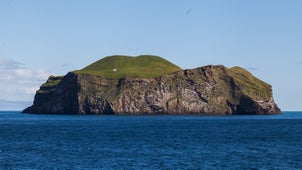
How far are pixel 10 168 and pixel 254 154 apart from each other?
1345 inches

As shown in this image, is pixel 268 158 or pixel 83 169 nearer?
pixel 83 169

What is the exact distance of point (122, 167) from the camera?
62.7 metres

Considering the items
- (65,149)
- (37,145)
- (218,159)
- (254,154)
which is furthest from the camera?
(37,145)

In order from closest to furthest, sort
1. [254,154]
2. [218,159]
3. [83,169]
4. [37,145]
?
[83,169] → [218,159] → [254,154] → [37,145]

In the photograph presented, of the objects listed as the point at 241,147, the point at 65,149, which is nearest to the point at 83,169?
the point at 65,149

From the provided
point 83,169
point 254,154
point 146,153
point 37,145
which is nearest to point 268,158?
point 254,154

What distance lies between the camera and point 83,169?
201 feet

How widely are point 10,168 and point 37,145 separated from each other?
3015cm

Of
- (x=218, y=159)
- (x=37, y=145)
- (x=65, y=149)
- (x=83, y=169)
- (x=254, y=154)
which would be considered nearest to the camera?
(x=83, y=169)

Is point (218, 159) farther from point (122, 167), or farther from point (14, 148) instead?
point (14, 148)

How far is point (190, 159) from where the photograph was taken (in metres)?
70.8

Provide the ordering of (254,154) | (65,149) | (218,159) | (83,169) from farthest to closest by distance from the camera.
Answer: (65,149), (254,154), (218,159), (83,169)

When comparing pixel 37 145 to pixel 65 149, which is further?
pixel 37 145

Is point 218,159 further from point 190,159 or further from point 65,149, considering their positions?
point 65,149
